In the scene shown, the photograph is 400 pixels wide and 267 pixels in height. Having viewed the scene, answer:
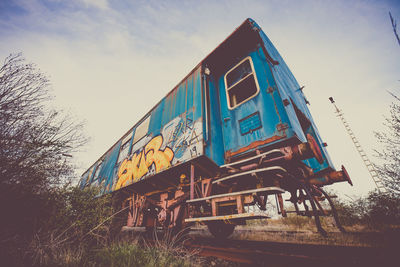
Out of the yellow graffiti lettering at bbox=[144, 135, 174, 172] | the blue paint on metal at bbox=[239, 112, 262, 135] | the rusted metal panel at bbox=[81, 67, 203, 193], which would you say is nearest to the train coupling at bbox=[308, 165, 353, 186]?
the blue paint on metal at bbox=[239, 112, 262, 135]

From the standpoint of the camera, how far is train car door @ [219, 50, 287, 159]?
11.1ft

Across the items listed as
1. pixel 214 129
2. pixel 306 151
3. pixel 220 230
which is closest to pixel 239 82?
pixel 214 129

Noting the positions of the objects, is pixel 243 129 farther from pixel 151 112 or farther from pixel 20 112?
pixel 20 112

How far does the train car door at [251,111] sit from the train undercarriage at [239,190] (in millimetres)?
360

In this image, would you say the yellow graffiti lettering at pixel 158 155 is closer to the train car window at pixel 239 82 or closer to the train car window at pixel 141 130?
the train car window at pixel 141 130

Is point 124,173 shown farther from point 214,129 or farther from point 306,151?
point 306,151

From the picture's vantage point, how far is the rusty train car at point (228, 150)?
2.90 meters

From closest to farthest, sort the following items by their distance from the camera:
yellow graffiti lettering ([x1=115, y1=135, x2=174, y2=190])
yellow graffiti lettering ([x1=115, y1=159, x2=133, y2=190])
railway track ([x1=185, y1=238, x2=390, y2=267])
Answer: railway track ([x1=185, y1=238, x2=390, y2=267])
yellow graffiti lettering ([x1=115, y1=135, x2=174, y2=190])
yellow graffiti lettering ([x1=115, y1=159, x2=133, y2=190])

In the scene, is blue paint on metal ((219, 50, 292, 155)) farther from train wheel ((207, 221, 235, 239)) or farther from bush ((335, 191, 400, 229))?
bush ((335, 191, 400, 229))

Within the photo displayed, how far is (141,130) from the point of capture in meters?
7.69

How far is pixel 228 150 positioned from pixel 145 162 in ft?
10.8

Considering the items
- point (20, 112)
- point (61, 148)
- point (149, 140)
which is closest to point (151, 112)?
point (149, 140)

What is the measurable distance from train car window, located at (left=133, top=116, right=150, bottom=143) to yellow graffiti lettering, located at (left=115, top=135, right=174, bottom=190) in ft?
3.17

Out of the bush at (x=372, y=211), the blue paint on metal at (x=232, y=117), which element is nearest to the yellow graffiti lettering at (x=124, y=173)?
the blue paint on metal at (x=232, y=117)
